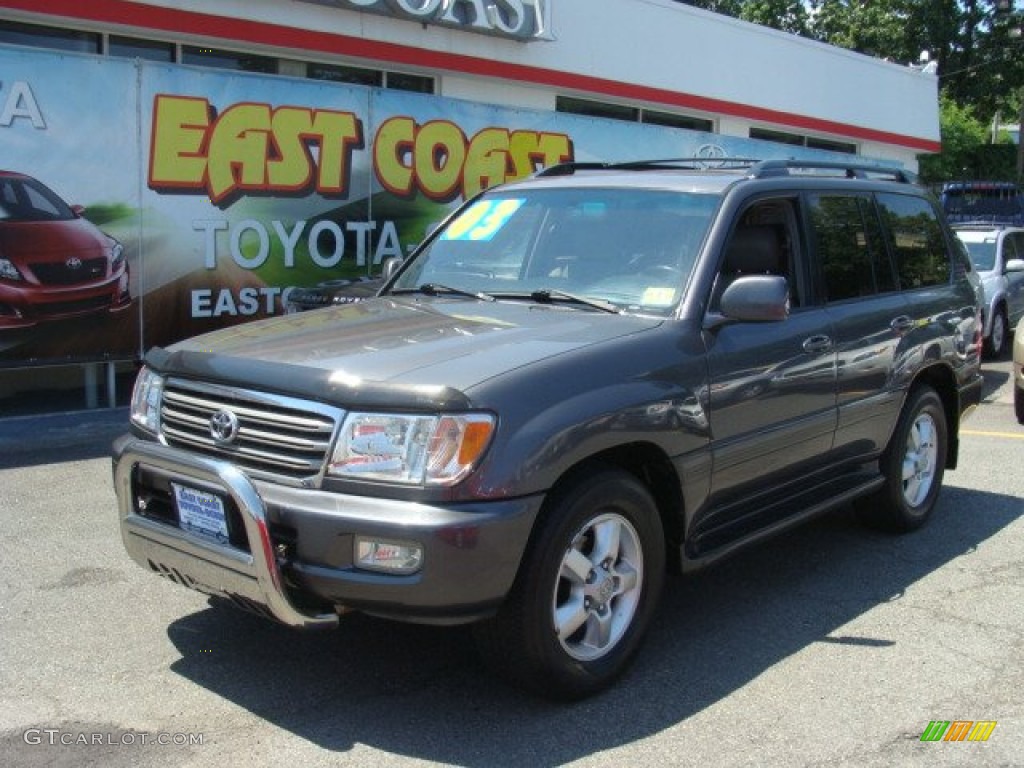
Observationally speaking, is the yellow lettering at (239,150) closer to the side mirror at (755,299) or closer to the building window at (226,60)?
the building window at (226,60)

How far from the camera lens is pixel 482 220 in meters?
5.32

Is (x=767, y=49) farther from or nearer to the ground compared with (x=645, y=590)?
farther from the ground

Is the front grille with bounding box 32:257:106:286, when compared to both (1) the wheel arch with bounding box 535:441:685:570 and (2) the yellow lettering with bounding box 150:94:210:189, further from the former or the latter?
(1) the wheel arch with bounding box 535:441:685:570

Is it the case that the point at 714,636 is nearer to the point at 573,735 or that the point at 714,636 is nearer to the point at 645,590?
the point at 645,590

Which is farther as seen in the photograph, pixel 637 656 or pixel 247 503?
Result: pixel 637 656

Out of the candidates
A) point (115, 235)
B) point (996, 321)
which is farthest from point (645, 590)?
point (996, 321)

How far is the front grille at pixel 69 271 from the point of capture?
8.76m

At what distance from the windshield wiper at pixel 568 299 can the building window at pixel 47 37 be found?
816cm

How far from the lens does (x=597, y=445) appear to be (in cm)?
374

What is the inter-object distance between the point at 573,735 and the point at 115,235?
7.09 m

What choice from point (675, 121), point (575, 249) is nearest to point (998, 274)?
point (675, 121)

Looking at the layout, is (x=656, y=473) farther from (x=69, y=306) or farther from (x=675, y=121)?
(x=675, y=121)

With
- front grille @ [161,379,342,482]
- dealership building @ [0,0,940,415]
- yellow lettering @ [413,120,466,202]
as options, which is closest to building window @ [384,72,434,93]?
dealership building @ [0,0,940,415]

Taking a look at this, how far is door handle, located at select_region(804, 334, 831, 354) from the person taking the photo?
192 inches
